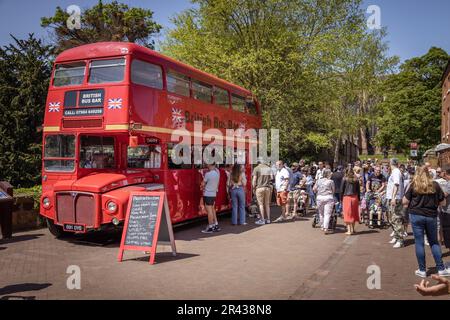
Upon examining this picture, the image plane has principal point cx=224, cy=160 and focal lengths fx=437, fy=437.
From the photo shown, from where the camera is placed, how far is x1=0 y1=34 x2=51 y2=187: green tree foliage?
62.2 feet

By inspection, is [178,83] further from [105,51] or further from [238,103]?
[238,103]

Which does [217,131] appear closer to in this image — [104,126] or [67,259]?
[104,126]

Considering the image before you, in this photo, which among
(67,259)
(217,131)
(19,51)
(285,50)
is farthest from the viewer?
(285,50)

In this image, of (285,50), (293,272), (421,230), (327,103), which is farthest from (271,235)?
(327,103)

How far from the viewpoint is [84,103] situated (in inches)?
394

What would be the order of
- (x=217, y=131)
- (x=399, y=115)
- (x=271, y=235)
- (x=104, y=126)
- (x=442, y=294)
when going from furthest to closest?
(x=399, y=115) → (x=217, y=131) → (x=271, y=235) → (x=104, y=126) → (x=442, y=294)

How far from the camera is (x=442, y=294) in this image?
6148 millimetres

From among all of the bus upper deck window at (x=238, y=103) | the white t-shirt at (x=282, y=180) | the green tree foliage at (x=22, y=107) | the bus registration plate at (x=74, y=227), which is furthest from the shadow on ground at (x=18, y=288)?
the green tree foliage at (x=22, y=107)

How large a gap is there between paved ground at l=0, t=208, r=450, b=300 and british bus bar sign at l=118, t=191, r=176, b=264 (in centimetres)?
32

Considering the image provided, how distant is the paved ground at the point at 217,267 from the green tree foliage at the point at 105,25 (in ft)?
76.3

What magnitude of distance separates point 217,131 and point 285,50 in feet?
38.7

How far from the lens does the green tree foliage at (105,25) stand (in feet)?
103

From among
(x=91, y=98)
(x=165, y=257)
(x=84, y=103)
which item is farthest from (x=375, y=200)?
(x=84, y=103)

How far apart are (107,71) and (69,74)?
3.56ft
